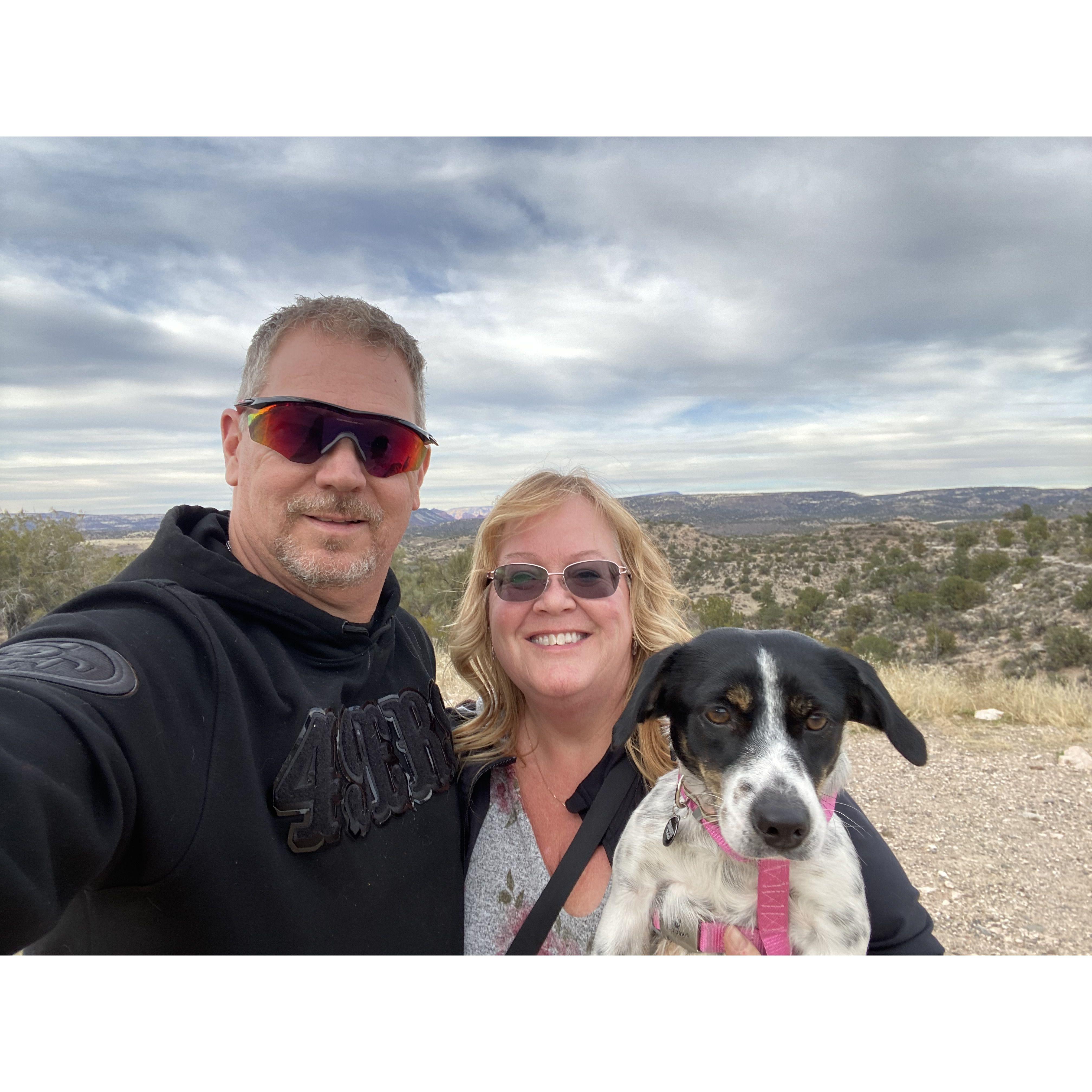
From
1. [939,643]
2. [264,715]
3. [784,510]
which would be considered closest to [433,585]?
[784,510]

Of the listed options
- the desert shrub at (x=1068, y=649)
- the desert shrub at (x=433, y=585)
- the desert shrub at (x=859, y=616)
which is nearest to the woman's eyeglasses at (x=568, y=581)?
the desert shrub at (x=433, y=585)

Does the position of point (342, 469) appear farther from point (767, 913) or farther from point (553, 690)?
point (767, 913)

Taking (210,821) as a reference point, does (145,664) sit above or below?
above

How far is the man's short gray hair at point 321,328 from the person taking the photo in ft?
6.68

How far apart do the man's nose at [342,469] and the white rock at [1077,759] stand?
5977 mm

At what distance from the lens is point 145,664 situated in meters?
1.32

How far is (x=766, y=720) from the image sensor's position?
158 cm

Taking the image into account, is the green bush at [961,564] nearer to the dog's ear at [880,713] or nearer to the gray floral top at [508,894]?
the dog's ear at [880,713]

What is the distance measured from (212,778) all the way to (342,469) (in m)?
0.91

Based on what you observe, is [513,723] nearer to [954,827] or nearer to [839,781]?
[839,781]

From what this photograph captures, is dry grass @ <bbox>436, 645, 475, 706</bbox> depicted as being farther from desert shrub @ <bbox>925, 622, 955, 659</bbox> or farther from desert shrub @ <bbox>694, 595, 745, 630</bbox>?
desert shrub @ <bbox>925, 622, 955, 659</bbox>

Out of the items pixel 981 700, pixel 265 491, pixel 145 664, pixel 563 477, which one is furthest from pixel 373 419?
pixel 981 700

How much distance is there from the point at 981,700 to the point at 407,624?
6.86 m

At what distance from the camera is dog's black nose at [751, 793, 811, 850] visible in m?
1.42
